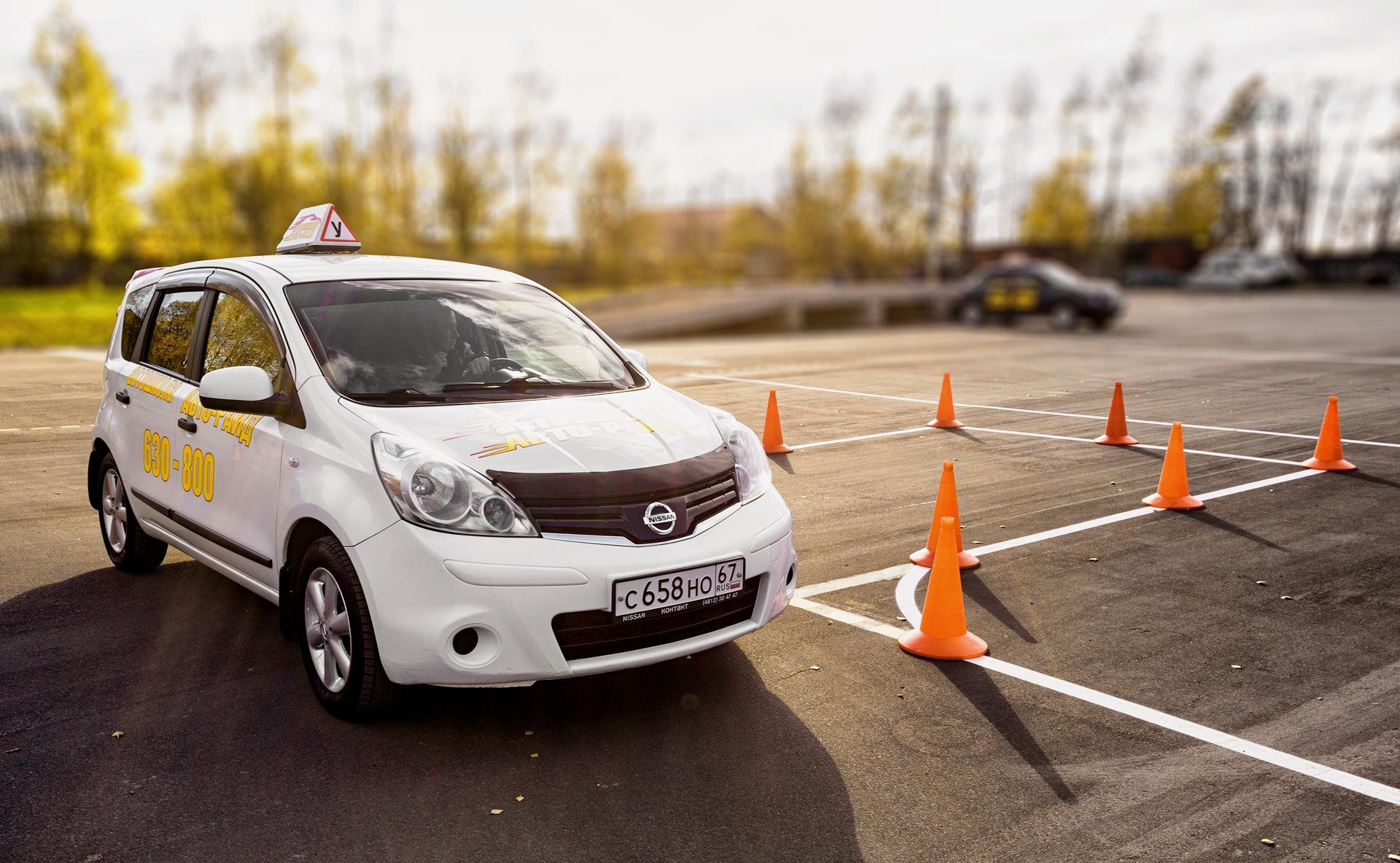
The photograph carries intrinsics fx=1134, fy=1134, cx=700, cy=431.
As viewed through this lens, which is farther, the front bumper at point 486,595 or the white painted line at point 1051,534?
the white painted line at point 1051,534

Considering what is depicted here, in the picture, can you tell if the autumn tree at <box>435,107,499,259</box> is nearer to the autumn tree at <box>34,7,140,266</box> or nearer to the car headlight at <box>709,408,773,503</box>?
the autumn tree at <box>34,7,140,266</box>

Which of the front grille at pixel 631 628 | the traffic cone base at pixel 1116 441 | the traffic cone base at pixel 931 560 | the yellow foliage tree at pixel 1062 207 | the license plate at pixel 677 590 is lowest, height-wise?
the traffic cone base at pixel 931 560

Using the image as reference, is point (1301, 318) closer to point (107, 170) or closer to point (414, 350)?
point (414, 350)

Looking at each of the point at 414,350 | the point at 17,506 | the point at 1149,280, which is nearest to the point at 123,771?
the point at 414,350

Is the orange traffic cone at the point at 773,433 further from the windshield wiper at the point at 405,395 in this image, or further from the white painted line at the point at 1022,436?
the windshield wiper at the point at 405,395

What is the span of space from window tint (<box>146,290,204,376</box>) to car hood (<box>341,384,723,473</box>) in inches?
65.7

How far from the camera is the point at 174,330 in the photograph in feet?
19.2

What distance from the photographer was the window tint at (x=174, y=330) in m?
5.70

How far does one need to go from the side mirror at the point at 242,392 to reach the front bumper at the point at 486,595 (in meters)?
0.90

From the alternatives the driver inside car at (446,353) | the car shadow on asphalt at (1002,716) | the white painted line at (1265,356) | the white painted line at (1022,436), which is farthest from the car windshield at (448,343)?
the white painted line at (1265,356)

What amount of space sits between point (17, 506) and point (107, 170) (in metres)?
45.1

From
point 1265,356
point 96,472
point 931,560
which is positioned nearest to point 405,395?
point 96,472

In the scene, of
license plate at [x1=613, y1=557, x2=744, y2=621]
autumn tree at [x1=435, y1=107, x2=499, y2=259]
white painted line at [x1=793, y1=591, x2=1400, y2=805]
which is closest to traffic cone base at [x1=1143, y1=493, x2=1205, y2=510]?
white painted line at [x1=793, y1=591, x2=1400, y2=805]

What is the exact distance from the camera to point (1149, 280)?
63312mm
